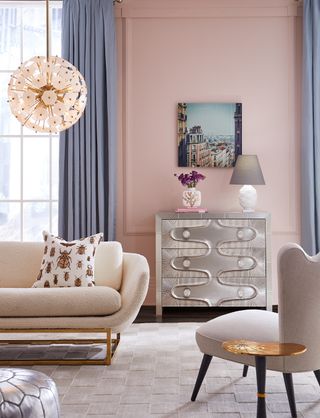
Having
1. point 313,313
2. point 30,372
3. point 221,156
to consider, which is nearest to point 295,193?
point 221,156

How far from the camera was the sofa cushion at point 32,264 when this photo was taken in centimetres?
A: 449

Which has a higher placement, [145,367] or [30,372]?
[30,372]

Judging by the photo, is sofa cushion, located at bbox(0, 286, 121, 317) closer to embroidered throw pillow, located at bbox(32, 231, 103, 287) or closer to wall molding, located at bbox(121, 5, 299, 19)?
embroidered throw pillow, located at bbox(32, 231, 103, 287)

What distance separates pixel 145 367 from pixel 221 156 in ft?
8.86

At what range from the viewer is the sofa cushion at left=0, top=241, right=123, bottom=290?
4.49 metres

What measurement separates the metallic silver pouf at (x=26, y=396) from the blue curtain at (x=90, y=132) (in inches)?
138

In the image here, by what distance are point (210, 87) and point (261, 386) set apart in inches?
154

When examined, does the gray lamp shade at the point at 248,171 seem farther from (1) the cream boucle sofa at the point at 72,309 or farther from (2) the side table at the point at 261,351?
(2) the side table at the point at 261,351

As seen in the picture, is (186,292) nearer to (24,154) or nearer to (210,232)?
(210,232)

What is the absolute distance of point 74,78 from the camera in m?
3.95

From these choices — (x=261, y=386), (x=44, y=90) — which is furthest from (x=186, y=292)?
(x=261, y=386)

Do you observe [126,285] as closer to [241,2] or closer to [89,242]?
[89,242]

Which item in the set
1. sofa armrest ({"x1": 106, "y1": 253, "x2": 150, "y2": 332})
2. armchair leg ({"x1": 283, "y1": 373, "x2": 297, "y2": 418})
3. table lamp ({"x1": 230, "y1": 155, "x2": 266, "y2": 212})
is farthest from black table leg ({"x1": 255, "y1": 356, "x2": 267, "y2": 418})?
table lamp ({"x1": 230, "y1": 155, "x2": 266, "y2": 212})

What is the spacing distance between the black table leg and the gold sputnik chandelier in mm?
2072
